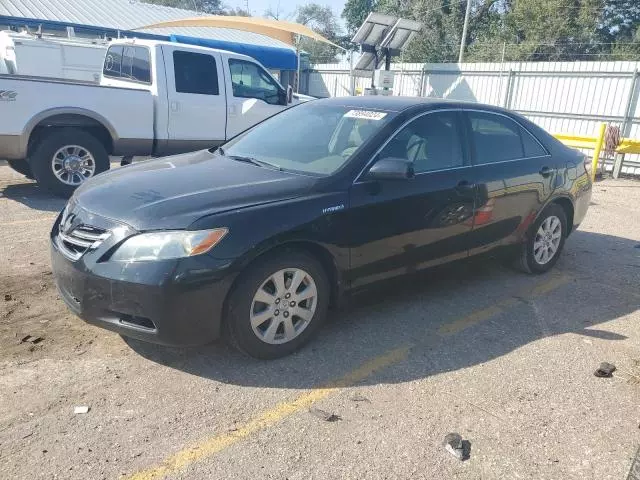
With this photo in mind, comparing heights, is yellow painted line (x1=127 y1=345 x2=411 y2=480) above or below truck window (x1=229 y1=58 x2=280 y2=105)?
below

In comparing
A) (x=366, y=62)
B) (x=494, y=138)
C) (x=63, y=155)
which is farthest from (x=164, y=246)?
(x=366, y=62)

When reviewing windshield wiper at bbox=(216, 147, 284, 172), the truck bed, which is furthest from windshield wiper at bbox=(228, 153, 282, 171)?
the truck bed

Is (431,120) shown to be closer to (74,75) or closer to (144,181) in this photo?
(144,181)

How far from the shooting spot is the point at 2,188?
835cm

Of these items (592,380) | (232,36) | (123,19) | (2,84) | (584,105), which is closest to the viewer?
(592,380)

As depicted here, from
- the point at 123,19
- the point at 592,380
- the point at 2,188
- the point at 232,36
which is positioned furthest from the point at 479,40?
the point at 592,380

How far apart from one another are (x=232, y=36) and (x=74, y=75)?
14.4 m

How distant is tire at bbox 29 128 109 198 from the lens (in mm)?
7402

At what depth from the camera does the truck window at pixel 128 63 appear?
8609 mm

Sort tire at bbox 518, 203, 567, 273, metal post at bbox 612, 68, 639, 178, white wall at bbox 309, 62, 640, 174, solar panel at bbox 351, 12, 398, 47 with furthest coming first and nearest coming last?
solar panel at bbox 351, 12, 398, 47, white wall at bbox 309, 62, 640, 174, metal post at bbox 612, 68, 639, 178, tire at bbox 518, 203, 567, 273

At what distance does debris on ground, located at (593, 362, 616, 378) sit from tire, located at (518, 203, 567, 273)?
171 centimetres

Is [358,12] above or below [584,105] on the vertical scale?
above

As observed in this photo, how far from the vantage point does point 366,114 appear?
4.43 m

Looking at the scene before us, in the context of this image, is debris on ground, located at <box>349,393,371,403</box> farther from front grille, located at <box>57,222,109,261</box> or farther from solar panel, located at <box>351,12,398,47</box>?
solar panel, located at <box>351,12,398,47</box>
